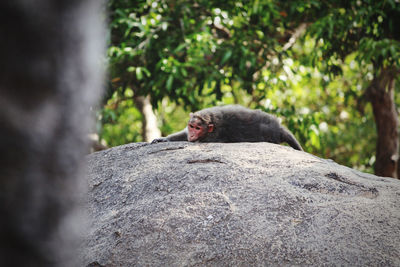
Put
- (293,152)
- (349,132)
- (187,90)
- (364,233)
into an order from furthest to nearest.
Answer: (349,132) < (187,90) < (293,152) < (364,233)

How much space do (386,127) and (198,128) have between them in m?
4.85

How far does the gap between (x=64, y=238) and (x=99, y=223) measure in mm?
2156

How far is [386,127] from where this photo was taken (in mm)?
7641

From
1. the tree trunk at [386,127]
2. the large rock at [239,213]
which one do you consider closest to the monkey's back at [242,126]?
the large rock at [239,213]

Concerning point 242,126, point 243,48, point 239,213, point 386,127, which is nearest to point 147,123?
point 243,48

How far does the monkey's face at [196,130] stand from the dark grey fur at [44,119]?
142 inches

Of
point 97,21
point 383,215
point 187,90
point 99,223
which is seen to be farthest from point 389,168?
point 97,21

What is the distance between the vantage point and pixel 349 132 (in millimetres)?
9125

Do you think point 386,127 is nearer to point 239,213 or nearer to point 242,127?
point 242,127

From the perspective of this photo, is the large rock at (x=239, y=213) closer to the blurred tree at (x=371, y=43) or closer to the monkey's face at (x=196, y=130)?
the monkey's face at (x=196, y=130)

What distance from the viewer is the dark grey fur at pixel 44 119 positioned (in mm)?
571

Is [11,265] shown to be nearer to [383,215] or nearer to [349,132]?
[383,215]

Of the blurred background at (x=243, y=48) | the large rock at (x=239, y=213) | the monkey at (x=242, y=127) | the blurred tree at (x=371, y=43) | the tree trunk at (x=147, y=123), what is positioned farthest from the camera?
the tree trunk at (x=147, y=123)

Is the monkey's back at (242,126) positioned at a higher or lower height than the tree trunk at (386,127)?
higher
